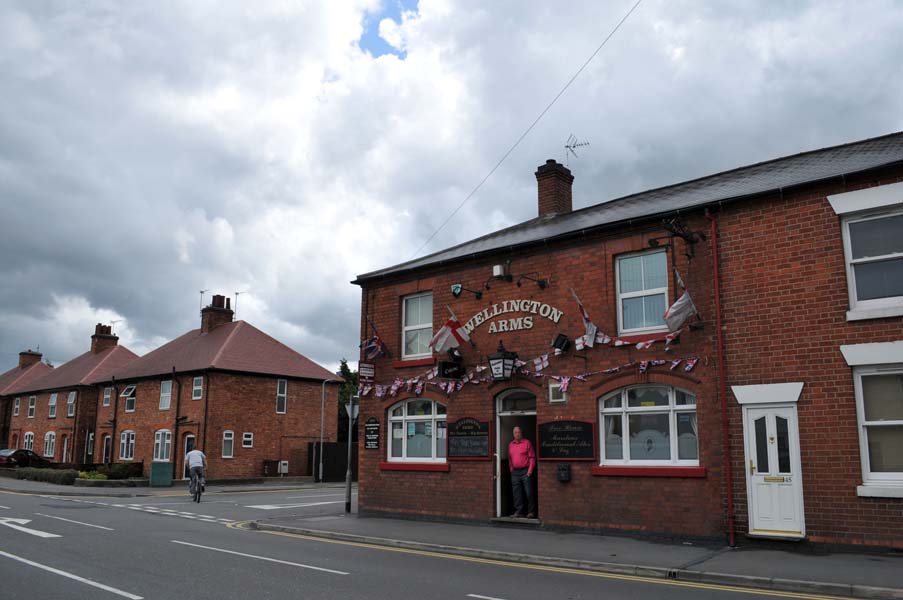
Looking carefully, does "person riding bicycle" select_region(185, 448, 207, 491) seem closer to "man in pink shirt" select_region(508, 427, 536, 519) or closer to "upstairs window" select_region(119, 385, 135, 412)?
"man in pink shirt" select_region(508, 427, 536, 519)

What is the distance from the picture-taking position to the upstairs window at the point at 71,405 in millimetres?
46188

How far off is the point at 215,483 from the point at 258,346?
839 centimetres

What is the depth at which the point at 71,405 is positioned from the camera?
4647cm

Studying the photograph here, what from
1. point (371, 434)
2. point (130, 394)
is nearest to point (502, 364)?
point (371, 434)

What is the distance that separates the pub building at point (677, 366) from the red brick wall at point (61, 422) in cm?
3435

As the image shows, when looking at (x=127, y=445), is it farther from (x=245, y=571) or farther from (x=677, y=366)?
(x=677, y=366)

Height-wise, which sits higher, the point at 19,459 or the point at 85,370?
the point at 85,370

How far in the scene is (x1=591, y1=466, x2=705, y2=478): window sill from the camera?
12.7 m

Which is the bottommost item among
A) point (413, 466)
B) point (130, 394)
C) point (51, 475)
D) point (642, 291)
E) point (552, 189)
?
point (51, 475)

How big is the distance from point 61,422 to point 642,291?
4471cm

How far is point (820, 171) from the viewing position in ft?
41.7

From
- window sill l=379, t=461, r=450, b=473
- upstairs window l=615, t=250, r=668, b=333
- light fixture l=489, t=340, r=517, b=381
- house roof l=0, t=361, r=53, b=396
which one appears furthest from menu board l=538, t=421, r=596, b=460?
house roof l=0, t=361, r=53, b=396

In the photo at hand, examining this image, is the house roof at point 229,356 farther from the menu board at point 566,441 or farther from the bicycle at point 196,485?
the menu board at point 566,441

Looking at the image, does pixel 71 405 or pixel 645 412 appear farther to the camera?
pixel 71 405
